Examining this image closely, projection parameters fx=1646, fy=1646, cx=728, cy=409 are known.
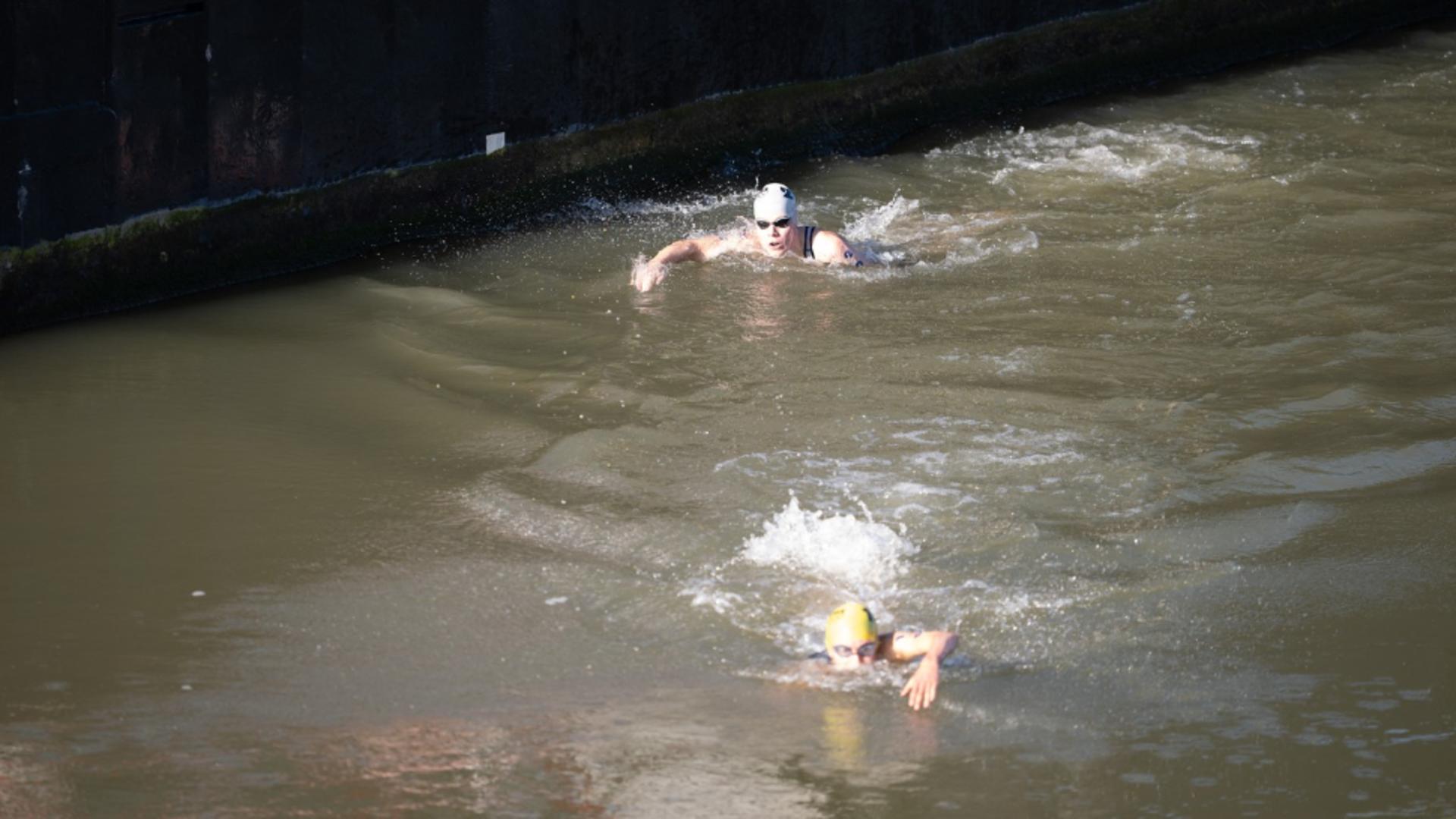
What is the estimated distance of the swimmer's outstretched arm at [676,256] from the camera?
440 inches

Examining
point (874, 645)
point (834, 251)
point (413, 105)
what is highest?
point (413, 105)

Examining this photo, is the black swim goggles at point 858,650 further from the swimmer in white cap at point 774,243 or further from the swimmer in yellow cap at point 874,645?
the swimmer in white cap at point 774,243

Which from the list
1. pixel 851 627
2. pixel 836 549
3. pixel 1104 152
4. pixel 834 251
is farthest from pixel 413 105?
pixel 851 627

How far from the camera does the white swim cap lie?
11.6m

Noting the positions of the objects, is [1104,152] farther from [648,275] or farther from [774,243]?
[648,275]

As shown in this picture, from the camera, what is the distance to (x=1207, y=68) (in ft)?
56.5

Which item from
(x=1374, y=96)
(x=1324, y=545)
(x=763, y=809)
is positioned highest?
(x=1374, y=96)

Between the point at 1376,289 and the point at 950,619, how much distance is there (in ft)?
17.3

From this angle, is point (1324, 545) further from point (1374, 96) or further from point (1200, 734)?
point (1374, 96)

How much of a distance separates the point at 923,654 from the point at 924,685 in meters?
0.26

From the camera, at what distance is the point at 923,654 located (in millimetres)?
6930

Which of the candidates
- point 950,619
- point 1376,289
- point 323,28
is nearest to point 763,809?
point 950,619

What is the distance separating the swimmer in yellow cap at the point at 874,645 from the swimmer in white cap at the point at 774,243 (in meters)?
4.79

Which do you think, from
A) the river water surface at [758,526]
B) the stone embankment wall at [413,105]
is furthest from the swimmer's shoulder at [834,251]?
the stone embankment wall at [413,105]
